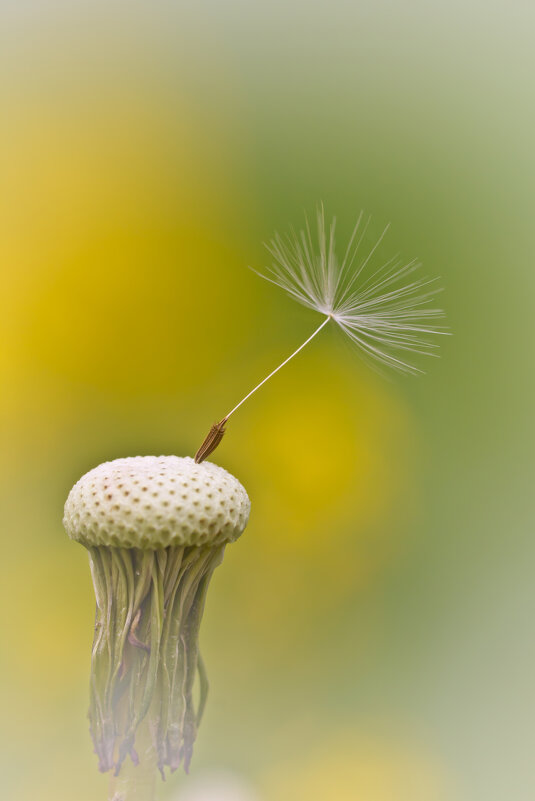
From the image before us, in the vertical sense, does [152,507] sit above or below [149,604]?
above

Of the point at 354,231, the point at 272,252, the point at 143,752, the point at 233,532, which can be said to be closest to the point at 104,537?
the point at 233,532

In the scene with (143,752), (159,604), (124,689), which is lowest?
(143,752)

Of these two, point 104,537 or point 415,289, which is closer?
point 104,537

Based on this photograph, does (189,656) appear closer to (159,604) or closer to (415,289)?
(159,604)

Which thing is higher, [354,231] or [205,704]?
[354,231]
